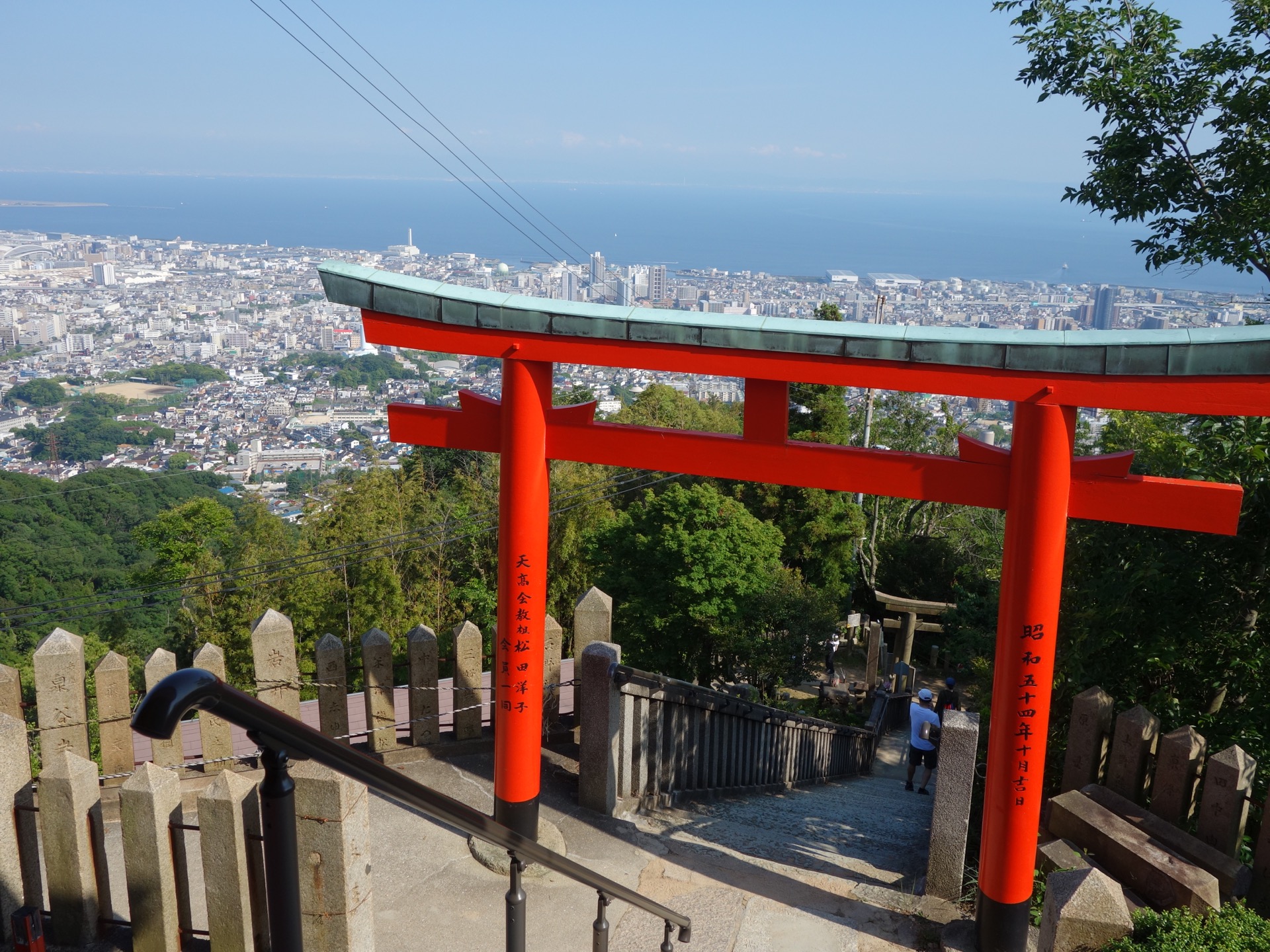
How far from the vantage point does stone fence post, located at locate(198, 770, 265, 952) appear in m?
3.47

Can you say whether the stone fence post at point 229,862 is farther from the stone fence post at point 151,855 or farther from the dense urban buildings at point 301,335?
the dense urban buildings at point 301,335

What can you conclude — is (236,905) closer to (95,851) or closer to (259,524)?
(95,851)

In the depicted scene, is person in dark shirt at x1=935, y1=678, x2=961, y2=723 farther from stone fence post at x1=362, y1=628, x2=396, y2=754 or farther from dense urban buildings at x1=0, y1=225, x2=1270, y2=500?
stone fence post at x1=362, y1=628, x2=396, y2=754

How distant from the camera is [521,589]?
574 cm

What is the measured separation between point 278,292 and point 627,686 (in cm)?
10074

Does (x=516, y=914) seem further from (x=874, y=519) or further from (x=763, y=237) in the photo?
(x=763, y=237)

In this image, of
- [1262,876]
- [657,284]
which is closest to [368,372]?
[657,284]

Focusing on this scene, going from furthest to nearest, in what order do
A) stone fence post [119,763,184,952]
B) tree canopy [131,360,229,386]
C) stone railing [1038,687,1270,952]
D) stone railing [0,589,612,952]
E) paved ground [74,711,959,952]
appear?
tree canopy [131,360,229,386] < paved ground [74,711,959,952] < stone railing [1038,687,1270,952] < stone fence post [119,763,184,952] < stone railing [0,589,612,952]

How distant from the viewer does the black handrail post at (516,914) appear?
2993mm

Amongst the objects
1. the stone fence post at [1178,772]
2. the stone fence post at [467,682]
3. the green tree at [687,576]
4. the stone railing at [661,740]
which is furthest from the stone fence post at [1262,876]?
the green tree at [687,576]

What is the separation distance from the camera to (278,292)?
3851 inches

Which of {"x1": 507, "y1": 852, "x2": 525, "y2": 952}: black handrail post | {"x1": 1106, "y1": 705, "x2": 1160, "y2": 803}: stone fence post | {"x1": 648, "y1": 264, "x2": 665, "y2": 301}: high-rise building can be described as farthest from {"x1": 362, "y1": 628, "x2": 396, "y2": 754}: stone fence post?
{"x1": 648, "y1": 264, "x2": 665, "y2": 301}: high-rise building

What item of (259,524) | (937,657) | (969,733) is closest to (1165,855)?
(969,733)

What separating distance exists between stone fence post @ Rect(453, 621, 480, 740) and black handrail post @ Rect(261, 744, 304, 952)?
4512 millimetres
